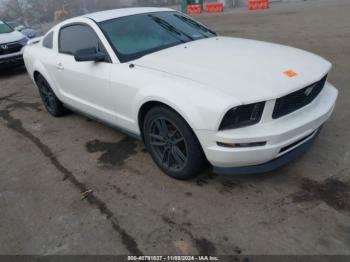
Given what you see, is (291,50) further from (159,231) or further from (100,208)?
(100,208)

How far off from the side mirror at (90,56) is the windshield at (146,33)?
0.18 meters

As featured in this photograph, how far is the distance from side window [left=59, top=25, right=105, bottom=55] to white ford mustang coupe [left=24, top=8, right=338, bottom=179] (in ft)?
0.04

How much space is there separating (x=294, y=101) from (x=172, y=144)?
3.87 ft

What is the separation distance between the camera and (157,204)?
121 inches

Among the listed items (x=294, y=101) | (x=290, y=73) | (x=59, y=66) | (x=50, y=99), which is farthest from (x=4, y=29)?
(x=294, y=101)

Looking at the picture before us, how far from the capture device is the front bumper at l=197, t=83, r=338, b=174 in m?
2.67

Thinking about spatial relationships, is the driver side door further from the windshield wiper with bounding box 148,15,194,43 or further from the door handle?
the windshield wiper with bounding box 148,15,194,43

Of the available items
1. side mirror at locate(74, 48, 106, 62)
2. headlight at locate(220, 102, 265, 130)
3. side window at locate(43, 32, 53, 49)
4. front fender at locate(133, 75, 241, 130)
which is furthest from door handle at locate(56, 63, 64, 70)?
headlight at locate(220, 102, 265, 130)

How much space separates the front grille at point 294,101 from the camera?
278 centimetres

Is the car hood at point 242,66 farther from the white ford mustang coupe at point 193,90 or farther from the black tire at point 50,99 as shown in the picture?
the black tire at point 50,99

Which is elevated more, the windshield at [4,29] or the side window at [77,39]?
the side window at [77,39]

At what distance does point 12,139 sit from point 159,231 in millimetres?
3159

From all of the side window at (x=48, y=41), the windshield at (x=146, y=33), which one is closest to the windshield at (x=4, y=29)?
the side window at (x=48, y=41)

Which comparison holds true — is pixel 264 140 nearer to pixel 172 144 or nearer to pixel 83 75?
pixel 172 144
